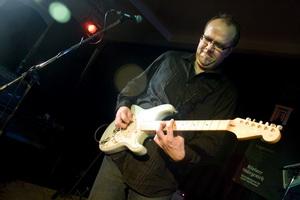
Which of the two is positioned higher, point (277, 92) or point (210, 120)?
point (277, 92)

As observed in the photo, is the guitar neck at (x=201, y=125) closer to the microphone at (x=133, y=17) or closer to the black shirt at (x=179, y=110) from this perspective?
the black shirt at (x=179, y=110)

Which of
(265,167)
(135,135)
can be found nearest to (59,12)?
(265,167)

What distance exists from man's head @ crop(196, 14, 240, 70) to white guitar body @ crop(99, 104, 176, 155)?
1.37 feet

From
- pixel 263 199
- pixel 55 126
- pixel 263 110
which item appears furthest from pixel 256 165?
pixel 55 126

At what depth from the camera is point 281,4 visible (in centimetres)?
453

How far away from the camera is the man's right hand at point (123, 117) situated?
97.1 inches

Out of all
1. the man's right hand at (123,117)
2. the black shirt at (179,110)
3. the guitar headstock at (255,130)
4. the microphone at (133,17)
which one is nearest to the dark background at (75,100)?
the microphone at (133,17)

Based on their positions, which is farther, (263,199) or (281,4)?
(281,4)

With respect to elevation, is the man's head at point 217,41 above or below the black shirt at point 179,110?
above

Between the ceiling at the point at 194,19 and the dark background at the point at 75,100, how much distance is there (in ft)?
0.46

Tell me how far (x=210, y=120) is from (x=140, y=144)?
1.55 feet

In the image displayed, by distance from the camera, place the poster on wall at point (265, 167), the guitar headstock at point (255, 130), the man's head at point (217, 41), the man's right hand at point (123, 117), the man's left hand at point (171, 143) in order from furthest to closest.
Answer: the poster on wall at point (265, 167) → the man's right hand at point (123, 117) → the man's head at point (217, 41) → the man's left hand at point (171, 143) → the guitar headstock at point (255, 130)

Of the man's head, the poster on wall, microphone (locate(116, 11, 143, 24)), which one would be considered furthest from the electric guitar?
the poster on wall

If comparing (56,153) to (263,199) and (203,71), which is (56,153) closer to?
(263,199)
